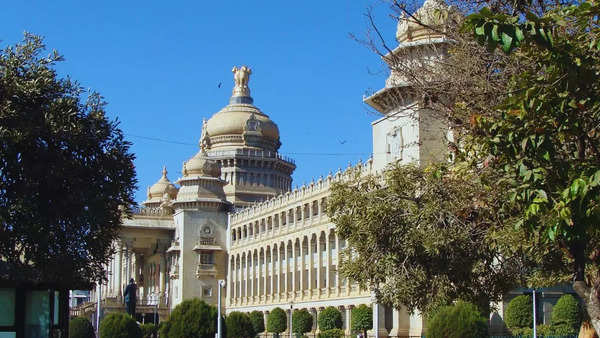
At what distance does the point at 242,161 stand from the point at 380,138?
57764 millimetres

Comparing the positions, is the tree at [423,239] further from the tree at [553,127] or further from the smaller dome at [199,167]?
the smaller dome at [199,167]

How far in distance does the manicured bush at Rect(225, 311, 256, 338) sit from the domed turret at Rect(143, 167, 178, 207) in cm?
5383

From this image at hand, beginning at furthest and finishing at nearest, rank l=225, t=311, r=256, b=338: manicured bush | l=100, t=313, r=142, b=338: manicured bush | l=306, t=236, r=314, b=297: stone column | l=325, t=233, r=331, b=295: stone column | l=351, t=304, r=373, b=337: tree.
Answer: l=306, t=236, r=314, b=297: stone column < l=325, t=233, r=331, b=295: stone column < l=225, t=311, r=256, b=338: manicured bush < l=351, t=304, r=373, b=337: tree < l=100, t=313, r=142, b=338: manicured bush

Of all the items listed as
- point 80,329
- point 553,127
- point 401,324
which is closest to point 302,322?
point 401,324

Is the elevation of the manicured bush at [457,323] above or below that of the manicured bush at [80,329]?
above

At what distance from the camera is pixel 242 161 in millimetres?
110312

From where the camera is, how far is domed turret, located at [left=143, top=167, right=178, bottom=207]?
117m

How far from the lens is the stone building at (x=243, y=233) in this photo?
69.4 metres

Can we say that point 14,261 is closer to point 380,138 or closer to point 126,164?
point 126,164

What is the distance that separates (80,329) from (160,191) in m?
61.0

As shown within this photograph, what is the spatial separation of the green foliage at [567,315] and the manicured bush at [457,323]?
938 centimetres

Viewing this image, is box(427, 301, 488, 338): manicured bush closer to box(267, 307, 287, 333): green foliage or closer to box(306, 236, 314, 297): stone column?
box(267, 307, 287, 333): green foliage

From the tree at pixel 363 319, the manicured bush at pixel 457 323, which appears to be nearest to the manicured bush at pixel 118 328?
the tree at pixel 363 319

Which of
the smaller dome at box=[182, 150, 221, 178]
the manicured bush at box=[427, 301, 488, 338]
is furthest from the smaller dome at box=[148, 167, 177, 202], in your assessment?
the manicured bush at box=[427, 301, 488, 338]
